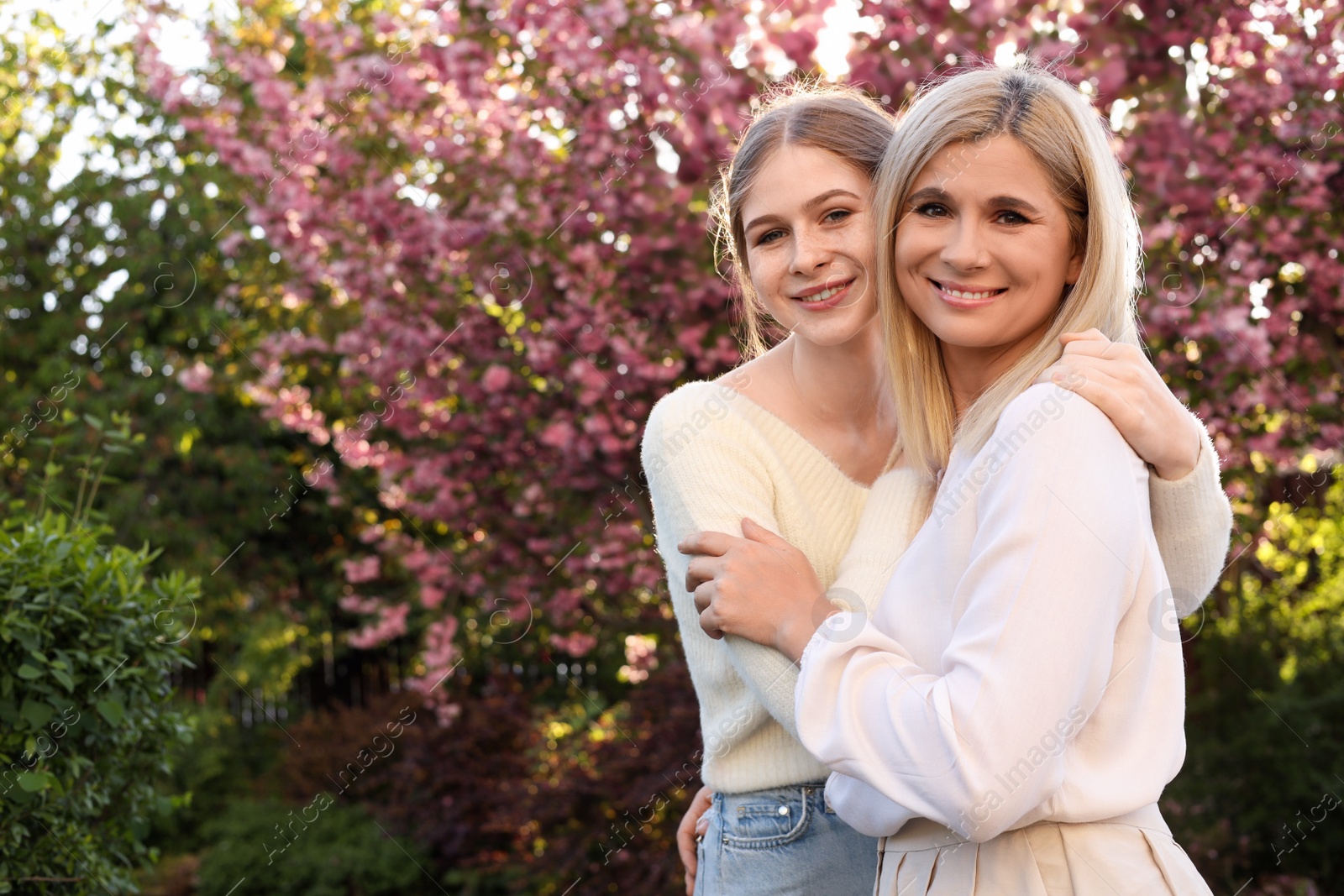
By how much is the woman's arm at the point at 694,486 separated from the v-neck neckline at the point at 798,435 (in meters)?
0.11

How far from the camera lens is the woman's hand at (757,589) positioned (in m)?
1.77

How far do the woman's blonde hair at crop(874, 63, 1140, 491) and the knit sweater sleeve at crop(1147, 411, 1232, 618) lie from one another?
0.64 ft

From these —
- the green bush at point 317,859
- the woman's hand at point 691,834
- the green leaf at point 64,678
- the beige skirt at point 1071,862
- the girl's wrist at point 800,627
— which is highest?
the girl's wrist at point 800,627

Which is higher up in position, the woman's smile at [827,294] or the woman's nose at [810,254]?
the woman's nose at [810,254]

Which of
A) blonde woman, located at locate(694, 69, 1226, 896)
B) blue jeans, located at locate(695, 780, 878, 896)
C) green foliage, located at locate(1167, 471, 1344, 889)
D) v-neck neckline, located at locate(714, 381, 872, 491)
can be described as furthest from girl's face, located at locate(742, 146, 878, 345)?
green foliage, located at locate(1167, 471, 1344, 889)

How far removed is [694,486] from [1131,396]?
2.77 ft

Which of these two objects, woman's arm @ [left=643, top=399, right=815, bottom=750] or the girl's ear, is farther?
woman's arm @ [left=643, top=399, right=815, bottom=750]

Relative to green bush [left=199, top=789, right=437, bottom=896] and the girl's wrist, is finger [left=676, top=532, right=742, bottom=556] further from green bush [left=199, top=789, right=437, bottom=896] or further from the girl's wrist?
green bush [left=199, top=789, right=437, bottom=896]

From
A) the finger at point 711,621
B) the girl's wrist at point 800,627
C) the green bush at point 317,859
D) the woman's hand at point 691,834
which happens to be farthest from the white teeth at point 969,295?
the green bush at point 317,859

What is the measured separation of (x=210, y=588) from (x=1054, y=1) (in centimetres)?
728

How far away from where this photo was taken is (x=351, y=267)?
5.57m

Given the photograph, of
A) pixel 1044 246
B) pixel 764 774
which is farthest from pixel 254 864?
pixel 1044 246

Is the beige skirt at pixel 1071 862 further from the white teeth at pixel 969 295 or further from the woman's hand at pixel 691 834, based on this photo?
the woman's hand at pixel 691 834

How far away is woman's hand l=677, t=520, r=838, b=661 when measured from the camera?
177 cm
